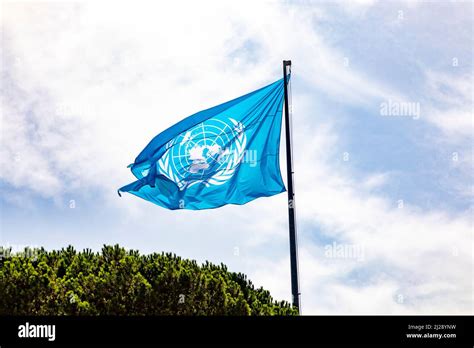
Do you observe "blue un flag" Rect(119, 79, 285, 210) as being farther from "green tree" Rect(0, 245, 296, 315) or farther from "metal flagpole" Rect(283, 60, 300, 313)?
"green tree" Rect(0, 245, 296, 315)

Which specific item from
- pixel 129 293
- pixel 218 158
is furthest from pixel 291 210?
pixel 129 293

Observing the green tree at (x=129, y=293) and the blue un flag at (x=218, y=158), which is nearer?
the green tree at (x=129, y=293)

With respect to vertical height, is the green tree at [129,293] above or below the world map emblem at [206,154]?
below

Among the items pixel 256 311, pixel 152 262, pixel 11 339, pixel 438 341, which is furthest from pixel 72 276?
pixel 438 341

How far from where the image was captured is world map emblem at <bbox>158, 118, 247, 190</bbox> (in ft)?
56.5

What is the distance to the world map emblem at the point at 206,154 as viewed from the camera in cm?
1723

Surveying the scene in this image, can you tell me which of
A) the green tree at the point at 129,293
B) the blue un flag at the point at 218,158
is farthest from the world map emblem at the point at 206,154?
the green tree at the point at 129,293

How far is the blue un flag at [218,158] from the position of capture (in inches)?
667

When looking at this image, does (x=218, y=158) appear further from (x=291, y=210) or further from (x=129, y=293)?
(x=129, y=293)

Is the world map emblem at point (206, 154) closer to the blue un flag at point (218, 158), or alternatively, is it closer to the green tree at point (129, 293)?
the blue un flag at point (218, 158)

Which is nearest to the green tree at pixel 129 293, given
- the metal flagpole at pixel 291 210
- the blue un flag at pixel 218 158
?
the metal flagpole at pixel 291 210

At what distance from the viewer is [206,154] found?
1750cm

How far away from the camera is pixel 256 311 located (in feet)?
53.1

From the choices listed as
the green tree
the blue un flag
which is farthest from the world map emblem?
the green tree
